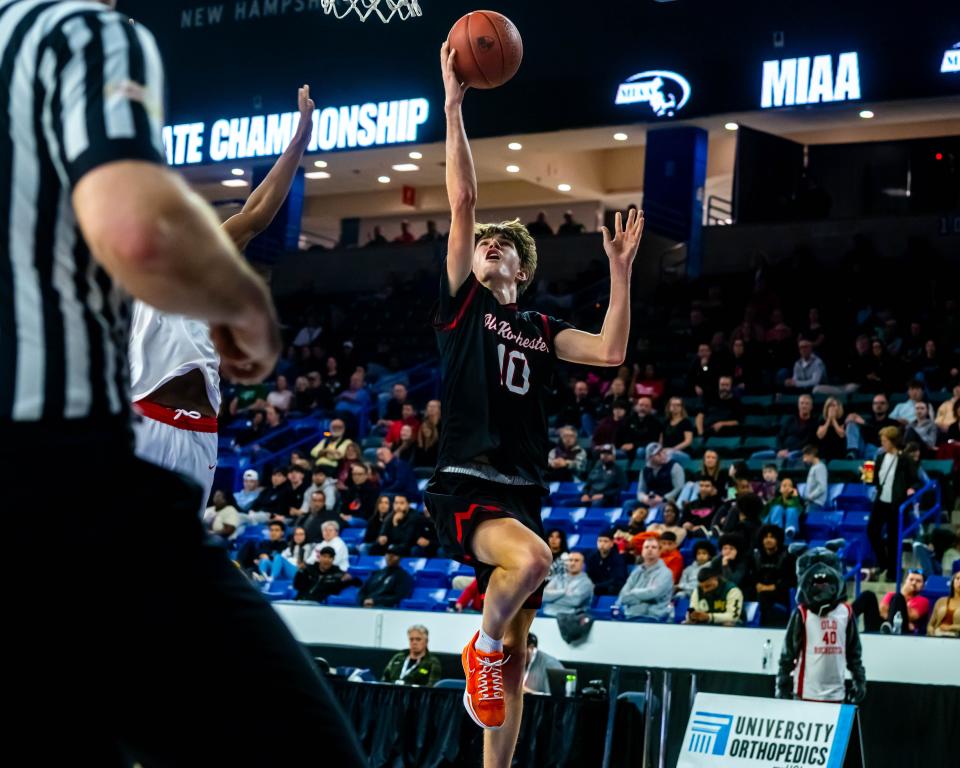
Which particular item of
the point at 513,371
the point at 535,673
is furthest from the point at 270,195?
the point at 535,673

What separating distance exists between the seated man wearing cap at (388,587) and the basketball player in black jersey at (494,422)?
1006 cm

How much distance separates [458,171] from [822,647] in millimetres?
6652

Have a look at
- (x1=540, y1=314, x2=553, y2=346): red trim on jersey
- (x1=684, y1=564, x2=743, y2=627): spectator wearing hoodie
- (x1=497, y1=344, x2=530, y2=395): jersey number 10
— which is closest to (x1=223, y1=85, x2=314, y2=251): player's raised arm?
(x1=497, y1=344, x2=530, y2=395): jersey number 10

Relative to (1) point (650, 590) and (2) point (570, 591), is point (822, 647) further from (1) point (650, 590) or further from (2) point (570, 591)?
(2) point (570, 591)

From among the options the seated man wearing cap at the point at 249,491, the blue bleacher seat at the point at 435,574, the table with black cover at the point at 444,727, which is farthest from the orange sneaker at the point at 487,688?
the seated man wearing cap at the point at 249,491

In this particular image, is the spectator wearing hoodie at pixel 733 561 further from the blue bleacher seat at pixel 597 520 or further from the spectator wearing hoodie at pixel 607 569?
the blue bleacher seat at pixel 597 520

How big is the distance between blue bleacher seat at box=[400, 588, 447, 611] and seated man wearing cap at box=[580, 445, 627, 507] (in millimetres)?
2552

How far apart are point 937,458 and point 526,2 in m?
12.4

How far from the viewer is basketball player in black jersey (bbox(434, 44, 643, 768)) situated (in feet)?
20.3

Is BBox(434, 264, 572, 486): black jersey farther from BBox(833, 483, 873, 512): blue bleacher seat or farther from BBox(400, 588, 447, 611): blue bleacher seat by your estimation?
BBox(833, 483, 873, 512): blue bleacher seat

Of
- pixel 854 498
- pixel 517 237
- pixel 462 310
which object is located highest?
pixel 517 237

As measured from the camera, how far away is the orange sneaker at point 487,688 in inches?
243

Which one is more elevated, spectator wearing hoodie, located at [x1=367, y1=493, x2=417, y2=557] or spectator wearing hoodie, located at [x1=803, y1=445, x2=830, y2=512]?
spectator wearing hoodie, located at [x1=803, y1=445, x2=830, y2=512]

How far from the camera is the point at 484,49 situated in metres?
6.61
